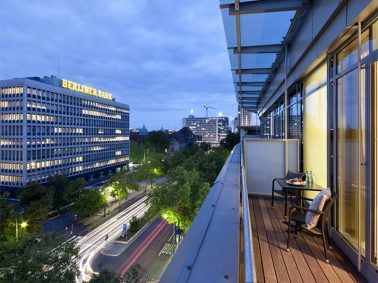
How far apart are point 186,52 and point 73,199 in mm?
132769

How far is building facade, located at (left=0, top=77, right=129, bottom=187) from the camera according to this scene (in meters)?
38.2

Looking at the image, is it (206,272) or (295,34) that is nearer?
(206,272)

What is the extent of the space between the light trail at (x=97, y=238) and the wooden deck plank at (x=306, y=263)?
1627 centimetres

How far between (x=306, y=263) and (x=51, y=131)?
4637cm

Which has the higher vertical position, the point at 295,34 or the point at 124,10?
the point at 124,10

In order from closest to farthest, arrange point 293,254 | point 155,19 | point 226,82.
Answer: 1. point 293,254
2. point 155,19
3. point 226,82

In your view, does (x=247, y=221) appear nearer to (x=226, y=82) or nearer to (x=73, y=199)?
(x=73, y=199)

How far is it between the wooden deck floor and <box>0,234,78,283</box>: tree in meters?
8.34

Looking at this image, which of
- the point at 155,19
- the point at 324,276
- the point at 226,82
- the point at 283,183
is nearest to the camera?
the point at 324,276

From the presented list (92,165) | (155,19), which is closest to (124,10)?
(155,19)

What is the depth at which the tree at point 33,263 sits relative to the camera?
9852 mm

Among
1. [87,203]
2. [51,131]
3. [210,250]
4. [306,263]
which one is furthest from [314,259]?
[51,131]

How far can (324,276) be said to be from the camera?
10.2ft

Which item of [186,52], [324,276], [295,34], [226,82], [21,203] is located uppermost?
[186,52]
